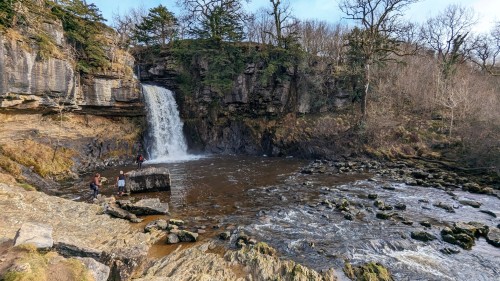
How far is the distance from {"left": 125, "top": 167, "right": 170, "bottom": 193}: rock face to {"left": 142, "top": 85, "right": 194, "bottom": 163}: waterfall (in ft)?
37.5

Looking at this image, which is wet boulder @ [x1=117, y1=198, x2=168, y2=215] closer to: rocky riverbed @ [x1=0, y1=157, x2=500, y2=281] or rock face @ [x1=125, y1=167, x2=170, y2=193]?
rocky riverbed @ [x1=0, y1=157, x2=500, y2=281]

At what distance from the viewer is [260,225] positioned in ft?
36.9

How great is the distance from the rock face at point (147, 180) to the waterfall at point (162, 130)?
11.4m

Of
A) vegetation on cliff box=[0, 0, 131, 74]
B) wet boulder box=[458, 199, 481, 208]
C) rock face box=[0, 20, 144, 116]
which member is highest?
vegetation on cliff box=[0, 0, 131, 74]

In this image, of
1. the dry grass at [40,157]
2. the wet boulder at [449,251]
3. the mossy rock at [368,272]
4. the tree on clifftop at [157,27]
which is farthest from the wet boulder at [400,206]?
the tree on clifftop at [157,27]

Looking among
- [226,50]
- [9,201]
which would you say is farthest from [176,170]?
[226,50]

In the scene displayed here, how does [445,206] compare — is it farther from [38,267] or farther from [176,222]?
[38,267]

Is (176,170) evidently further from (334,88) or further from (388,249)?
(334,88)

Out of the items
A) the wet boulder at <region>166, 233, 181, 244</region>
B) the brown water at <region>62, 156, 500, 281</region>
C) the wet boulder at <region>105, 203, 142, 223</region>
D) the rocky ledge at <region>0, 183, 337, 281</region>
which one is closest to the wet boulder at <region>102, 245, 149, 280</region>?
the rocky ledge at <region>0, 183, 337, 281</region>

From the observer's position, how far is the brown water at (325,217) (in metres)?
8.55

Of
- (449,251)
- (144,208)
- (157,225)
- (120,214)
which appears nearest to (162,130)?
(144,208)

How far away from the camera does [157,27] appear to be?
35.2 meters

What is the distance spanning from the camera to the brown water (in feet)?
28.1

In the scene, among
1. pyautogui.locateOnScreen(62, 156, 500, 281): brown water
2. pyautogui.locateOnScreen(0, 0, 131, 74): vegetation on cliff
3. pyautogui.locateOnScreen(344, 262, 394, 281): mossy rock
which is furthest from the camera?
pyautogui.locateOnScreen(0, 0, 131, 74): vegetation on cliff
